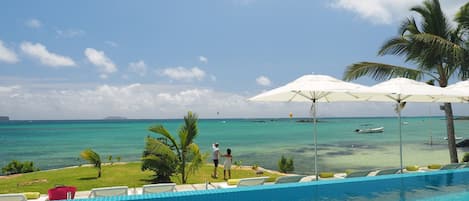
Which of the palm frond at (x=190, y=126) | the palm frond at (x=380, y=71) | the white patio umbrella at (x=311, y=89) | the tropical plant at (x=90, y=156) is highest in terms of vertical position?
the palm frond at (x=380, y=71)

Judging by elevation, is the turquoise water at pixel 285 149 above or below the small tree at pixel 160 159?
below

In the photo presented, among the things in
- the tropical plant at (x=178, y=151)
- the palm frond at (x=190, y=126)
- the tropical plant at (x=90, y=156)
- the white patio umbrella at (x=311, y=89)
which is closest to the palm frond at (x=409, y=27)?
the white patio umbrella at (x=311, y=89)

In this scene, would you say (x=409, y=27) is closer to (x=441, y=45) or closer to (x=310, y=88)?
(x=441, y=45)

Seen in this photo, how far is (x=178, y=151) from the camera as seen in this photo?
10.3 metres

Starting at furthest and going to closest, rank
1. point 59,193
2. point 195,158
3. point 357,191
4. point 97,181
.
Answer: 1. point 97,181
2. point 195,158
3. point 357,191
4. point 59,193

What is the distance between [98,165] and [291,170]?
7.93 meters

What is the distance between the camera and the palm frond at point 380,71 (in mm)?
13109

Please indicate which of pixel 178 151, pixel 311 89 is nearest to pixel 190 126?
pixel 178 151

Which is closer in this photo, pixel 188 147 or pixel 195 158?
pixel 195 158

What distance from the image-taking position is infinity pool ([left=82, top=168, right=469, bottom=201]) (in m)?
7.35

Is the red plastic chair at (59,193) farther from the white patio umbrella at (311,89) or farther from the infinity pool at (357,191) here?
the white patio umbrella at (311,89)

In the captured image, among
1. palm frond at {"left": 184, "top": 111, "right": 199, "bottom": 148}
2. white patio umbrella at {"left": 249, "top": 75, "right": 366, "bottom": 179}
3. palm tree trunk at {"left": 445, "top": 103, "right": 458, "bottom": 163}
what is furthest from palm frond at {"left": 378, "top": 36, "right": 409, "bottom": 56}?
palm frond at {"left": 184, "top": 111, "right": 199, "bottom": 148}

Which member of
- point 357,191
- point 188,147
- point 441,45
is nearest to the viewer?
point 357,191

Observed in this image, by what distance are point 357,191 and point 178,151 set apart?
16.5ft
